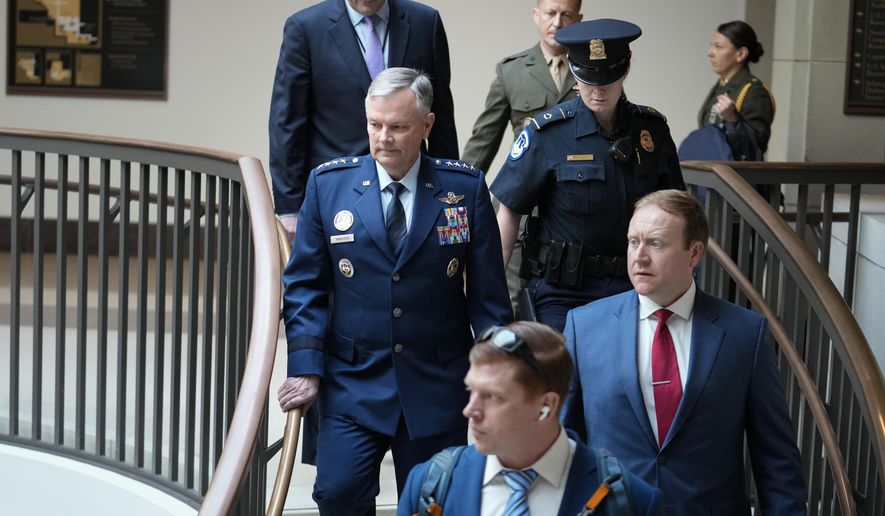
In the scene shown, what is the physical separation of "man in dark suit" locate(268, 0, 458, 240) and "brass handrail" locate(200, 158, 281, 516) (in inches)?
7.8

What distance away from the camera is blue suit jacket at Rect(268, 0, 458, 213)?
424cm

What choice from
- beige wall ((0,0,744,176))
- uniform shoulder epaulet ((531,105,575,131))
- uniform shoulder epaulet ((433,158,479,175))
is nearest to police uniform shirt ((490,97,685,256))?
uniform shoulder epaulet ((531,105,575,131))

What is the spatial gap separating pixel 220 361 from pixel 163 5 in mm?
5380

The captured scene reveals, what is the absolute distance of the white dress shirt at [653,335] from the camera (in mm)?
2889

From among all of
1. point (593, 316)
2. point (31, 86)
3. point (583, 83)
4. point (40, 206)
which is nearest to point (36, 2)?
point (31, 86)

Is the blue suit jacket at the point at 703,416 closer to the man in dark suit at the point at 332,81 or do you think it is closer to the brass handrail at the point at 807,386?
the brass handrail at the point at 807,386

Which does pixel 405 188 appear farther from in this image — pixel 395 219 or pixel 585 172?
pixel 585 172

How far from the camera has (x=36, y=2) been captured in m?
9.37

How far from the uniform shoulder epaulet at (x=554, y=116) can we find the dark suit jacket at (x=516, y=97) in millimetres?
1268

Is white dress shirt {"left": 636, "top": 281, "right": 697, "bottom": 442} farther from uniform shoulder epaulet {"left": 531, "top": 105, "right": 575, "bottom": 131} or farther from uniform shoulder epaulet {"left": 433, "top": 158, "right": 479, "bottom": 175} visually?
uniform shoulder epaulet {"left": 531, "top": 105, "right": 575, "bottom": 131}

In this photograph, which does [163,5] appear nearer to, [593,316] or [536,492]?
[593,316]

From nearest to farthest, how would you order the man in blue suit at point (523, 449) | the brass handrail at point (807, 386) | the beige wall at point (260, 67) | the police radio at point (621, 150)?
the man in blue suit at point (523, 449)
the police radio at point (621, 150)
the brass handrail at point (807, 386)
the beige wall at point (260, 67)

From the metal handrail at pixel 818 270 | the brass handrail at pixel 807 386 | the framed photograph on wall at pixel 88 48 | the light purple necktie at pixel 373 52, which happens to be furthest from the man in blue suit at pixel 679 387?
the framed photograph on wall at pixel 88 48

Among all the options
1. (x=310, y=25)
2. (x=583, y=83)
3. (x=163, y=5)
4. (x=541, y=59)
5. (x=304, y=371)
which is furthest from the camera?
(x=163, y=5)
